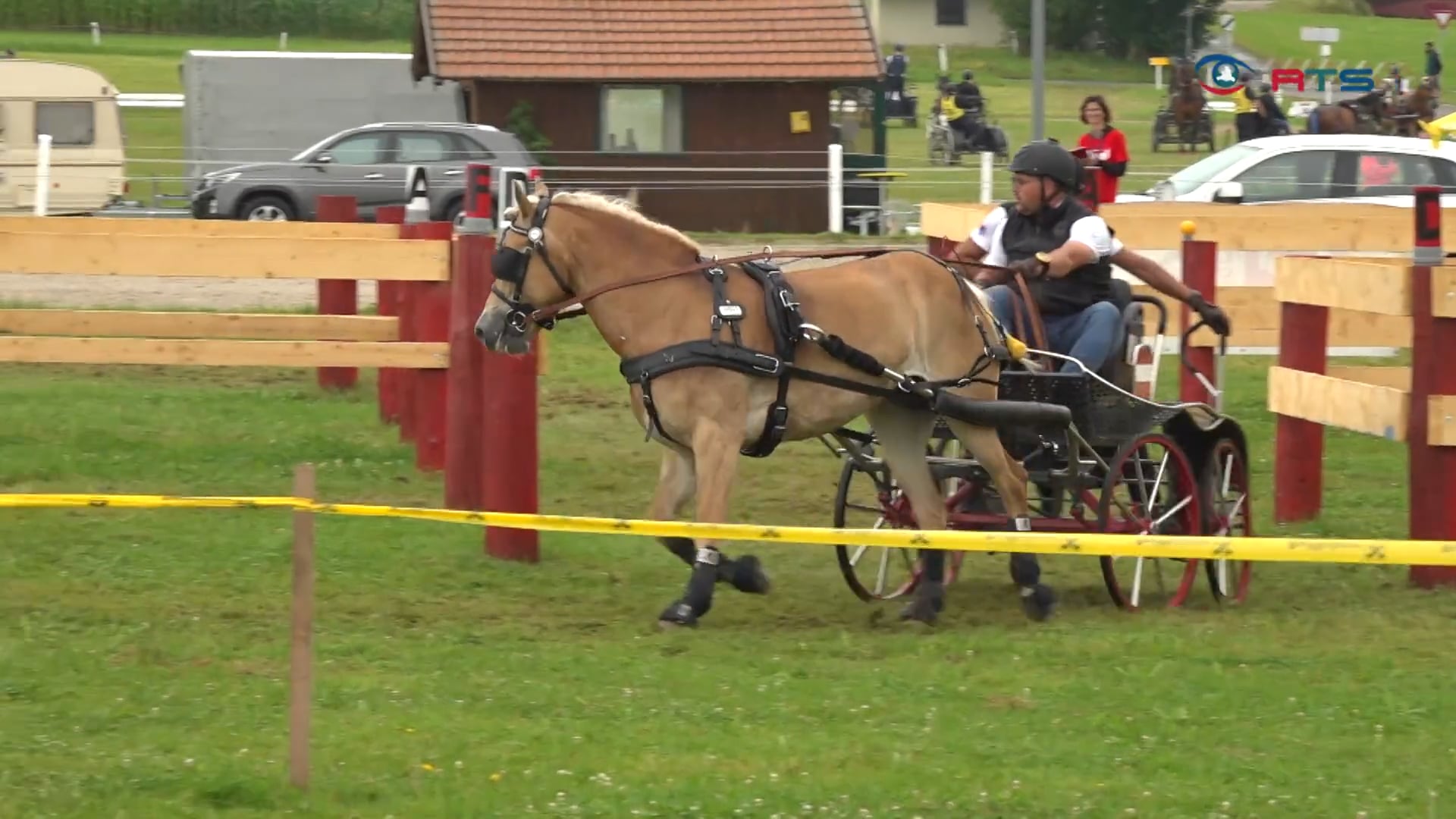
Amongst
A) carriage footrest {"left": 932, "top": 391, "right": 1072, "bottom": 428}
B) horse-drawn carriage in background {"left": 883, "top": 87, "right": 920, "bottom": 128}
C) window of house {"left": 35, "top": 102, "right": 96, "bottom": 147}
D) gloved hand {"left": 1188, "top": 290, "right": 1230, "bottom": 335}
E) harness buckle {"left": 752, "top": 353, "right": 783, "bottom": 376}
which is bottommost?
carriage footrest {"left": 932, "top": 391, "right": 1072, "bottom": 428}

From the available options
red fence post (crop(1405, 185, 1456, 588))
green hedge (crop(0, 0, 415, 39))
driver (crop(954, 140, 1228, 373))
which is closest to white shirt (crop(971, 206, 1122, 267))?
driver (crop(954, 140, 1228, 373))

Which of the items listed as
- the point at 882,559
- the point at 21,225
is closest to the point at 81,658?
the point at 882,559

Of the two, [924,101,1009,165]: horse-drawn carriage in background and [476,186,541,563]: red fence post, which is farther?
[924,101,1009,165]: horse-drawn carriage in background

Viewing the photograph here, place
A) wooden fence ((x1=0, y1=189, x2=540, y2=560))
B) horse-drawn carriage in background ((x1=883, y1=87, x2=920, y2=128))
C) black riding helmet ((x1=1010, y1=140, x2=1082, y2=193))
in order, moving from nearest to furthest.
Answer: black riding helmet ((x1=1010, y1=140, x2=1082, y2=193)) < wooden fence ((x1=0, y1=189, x2=540, y2=560)) < horse-drawn carriage in background ((x1=883, y1=87, x2=920, y2=128))

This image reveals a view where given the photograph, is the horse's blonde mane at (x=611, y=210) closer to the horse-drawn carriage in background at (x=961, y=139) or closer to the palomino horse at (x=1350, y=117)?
the palomino horse at (x=1350, y=117)

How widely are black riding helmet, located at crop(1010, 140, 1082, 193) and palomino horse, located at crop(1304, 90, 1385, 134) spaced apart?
26.2 meters

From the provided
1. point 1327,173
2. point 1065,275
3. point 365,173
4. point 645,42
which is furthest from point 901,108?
point 1065,275

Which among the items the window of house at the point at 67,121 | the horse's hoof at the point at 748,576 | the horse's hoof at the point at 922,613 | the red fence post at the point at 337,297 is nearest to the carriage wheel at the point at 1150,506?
the horse's hoof at the point at 922,613

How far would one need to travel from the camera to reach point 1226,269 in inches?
656

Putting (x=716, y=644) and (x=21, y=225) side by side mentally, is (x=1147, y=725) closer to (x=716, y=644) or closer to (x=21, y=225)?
(x=716, y=644)

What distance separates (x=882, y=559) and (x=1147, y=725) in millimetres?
2677

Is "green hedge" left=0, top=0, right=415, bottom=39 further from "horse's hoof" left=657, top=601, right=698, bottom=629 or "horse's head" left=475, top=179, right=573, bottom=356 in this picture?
"horse's hoof" left=657, top=601, right=698, bottom=629

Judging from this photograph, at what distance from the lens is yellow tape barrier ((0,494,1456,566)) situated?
5789 millimetres

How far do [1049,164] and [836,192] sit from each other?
A: 20212mm
